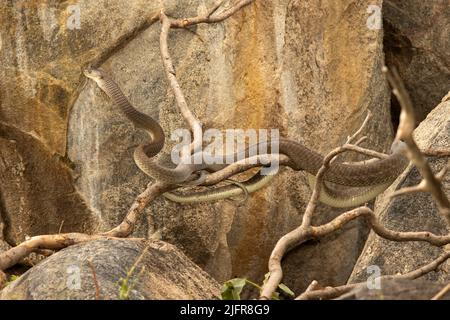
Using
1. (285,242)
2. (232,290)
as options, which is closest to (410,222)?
(285,242)

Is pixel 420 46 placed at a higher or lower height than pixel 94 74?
higher

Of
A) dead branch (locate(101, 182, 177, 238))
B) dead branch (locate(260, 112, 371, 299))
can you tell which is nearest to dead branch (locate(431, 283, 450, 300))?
dead branch (locate(260, 112, 371, 299))

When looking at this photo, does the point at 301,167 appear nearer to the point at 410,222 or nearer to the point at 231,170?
the point at 231,170

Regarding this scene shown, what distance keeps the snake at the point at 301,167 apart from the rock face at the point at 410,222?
235mm

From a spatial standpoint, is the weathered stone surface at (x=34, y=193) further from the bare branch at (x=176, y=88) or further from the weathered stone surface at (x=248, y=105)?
the bare branch at (x=176, y=88)

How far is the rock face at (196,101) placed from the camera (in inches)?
351

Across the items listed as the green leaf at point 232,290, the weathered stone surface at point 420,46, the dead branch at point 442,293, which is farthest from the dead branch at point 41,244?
the weathered stone surface at point 420,46

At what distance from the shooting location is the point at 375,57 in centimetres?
1016

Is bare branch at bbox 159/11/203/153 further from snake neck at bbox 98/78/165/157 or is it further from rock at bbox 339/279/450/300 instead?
rock at bbox 339/279/450/300

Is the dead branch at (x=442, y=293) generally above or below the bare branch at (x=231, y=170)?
below

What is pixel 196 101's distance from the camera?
9.36m

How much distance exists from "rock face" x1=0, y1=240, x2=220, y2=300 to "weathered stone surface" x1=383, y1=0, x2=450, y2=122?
4.31 m

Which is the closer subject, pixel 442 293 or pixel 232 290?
pixel 442 293

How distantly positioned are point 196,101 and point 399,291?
4067 mm
